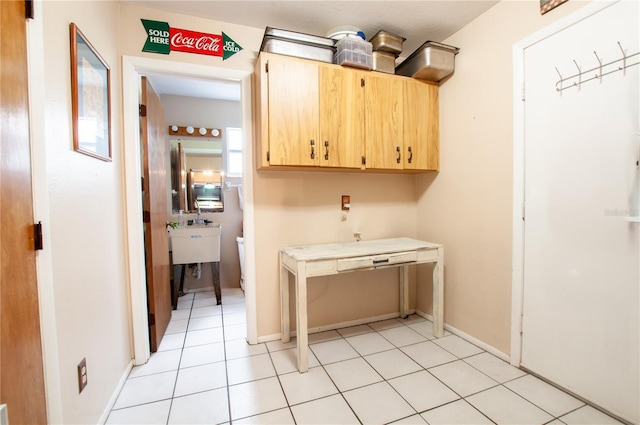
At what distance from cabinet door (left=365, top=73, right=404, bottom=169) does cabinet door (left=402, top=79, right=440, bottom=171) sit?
3.1 inches

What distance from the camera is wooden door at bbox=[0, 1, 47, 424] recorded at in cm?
85

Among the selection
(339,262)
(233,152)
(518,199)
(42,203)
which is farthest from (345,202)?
(233,152)

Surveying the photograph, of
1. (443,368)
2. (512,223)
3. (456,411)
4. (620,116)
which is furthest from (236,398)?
(620,116)

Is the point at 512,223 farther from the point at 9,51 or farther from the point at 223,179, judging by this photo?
the point at 223,179

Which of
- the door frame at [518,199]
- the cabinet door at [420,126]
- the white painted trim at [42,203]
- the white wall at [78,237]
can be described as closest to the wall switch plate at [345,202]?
the cabinet door at [420,126]

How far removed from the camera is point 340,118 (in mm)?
2162

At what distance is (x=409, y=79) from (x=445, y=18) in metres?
0.48

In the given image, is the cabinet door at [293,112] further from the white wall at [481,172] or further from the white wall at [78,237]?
the white wall at [481,172]

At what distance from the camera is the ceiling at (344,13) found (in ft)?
6.50

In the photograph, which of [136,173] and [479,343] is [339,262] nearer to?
[479,343]

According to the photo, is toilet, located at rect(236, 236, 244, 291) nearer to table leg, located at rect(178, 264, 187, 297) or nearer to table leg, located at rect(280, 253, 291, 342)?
table leg, located at rect(178, 264, 187, 297)

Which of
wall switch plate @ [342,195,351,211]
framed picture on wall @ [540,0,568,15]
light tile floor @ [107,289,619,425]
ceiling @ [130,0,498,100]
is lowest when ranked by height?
light tile floor @ [107,289,619,425]

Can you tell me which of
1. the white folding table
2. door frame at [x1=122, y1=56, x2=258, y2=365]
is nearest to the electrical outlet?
door frame at [x1=122, y1=56, x2=258, y2=365]

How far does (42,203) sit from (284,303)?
1.68 meters
